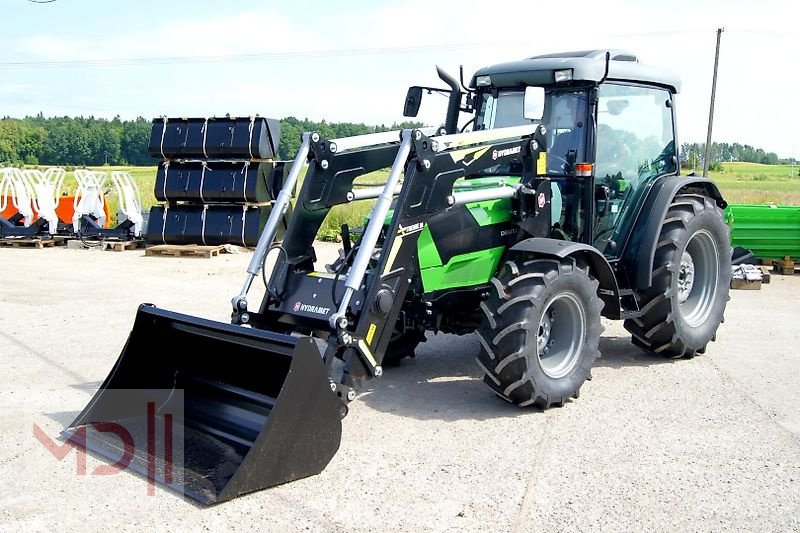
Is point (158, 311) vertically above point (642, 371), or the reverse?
point (158, 311)

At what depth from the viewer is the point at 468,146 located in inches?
236

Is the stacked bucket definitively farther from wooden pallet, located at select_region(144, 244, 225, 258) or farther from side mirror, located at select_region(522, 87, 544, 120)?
side mirror, located at select_region(522, 87, 544, 120)

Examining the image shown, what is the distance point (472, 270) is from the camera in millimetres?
6207


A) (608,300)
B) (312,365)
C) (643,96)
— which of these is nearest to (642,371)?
(608,300)

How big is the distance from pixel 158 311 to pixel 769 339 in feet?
20.9

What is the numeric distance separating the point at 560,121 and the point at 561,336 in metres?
1.89

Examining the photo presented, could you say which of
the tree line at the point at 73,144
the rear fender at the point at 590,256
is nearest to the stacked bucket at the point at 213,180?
the rear fender at the point at 590,256

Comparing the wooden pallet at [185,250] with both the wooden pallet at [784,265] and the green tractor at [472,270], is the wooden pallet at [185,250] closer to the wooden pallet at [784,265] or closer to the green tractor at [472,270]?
the green tractor at [472,270]

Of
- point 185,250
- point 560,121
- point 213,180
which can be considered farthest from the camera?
point 213,180

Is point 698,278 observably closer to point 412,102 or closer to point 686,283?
point 686,283

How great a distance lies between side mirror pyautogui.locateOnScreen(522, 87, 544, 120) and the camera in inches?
273

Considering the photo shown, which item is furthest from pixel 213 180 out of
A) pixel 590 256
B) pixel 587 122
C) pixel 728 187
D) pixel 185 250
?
pixel 728 187

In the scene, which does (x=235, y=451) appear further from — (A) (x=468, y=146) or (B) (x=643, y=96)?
(B) (x=643, y=96)

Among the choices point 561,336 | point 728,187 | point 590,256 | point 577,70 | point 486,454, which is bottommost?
point 486,454
